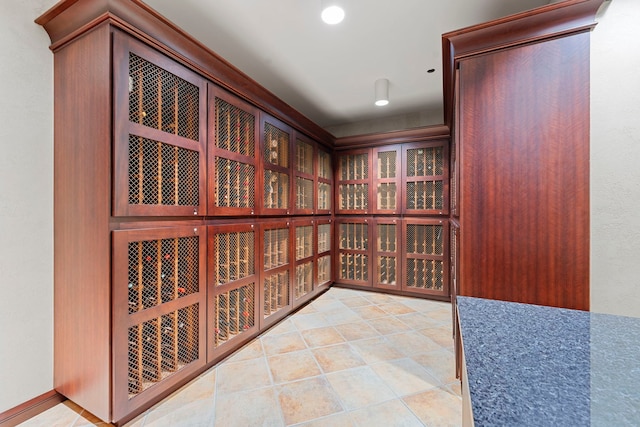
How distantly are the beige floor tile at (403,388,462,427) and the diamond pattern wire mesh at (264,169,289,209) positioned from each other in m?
1.95

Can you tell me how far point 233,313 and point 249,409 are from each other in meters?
0.77

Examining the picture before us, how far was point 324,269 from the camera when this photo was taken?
384 centimetres

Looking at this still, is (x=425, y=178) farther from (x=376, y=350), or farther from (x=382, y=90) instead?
(x=376, y=350)

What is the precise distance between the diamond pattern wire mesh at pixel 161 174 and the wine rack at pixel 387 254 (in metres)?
2.64

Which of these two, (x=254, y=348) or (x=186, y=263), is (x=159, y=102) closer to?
(x=186, y=263)

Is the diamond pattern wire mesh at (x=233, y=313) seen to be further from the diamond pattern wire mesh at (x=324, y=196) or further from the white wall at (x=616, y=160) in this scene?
the white wall at (x=616, y=160)

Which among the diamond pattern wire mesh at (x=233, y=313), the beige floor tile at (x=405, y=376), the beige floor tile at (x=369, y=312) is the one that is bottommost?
the beige floor tile at (x=405, y=376)

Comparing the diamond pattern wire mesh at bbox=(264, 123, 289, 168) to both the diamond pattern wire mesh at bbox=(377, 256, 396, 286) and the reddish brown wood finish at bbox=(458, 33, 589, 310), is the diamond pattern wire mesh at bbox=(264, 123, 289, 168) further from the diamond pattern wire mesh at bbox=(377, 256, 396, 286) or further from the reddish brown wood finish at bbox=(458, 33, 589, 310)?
the diamond pattern wire mesh at bbox=(377, 256, 396, 286)

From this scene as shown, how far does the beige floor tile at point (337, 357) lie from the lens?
6.64ft

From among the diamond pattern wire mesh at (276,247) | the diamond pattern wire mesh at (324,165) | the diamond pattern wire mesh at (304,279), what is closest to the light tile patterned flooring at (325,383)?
the diamond pattern wire mesh at (304,279)

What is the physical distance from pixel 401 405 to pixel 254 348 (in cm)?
126

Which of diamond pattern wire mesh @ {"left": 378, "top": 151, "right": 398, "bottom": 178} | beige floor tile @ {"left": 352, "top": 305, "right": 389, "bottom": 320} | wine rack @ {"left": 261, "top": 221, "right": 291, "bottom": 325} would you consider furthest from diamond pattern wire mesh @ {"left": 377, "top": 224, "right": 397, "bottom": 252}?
wine rack @ {"left": 261, "top": 221, "right": 291, "bottom": 325}

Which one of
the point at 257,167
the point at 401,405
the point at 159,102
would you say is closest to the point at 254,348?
the point at 401,405

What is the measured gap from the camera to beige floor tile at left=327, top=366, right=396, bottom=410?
1.66 meters
